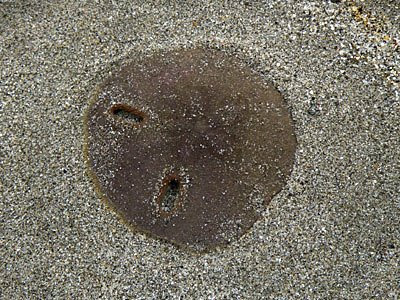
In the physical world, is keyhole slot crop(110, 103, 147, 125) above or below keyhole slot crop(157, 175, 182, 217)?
above

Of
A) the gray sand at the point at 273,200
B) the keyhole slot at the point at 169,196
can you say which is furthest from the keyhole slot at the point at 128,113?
the keyhole slot at the point at 169,196

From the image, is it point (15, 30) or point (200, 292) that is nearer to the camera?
point (200, 292)

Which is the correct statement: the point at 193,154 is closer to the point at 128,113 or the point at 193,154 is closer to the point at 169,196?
the point at 169,196

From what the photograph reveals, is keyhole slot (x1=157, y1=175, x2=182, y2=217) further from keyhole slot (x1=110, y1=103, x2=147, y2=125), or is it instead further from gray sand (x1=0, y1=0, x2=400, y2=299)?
keyhole slot (x1=110, y1=103, x2=147, y2=125)

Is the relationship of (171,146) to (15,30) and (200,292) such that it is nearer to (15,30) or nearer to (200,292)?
(200,292)

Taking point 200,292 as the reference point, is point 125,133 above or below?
above

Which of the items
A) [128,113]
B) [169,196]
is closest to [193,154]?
[169,196]

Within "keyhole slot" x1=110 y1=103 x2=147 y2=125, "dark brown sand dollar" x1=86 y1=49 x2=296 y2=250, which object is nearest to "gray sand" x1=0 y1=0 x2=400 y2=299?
"dark brown sand dollar" x1=86 y1=49 x2=296 y2=250

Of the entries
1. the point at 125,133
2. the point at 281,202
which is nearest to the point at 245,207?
the point at 281,202
